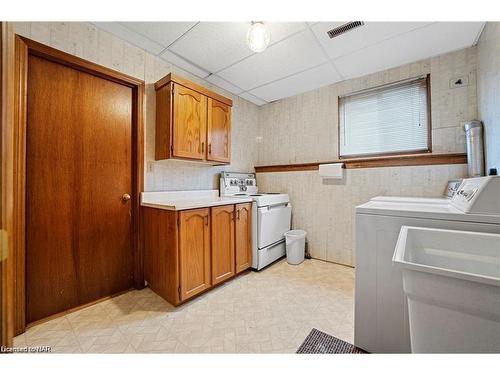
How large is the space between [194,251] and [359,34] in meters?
2.33

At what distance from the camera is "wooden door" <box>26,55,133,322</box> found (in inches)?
58.4

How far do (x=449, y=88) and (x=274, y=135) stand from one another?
6.45ft

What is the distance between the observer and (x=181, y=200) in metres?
2.15

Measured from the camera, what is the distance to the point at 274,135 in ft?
10.6

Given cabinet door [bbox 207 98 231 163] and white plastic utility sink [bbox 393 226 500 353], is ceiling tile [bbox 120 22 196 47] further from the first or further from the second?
white plastic utility sink [bbox 393 226 500 353]

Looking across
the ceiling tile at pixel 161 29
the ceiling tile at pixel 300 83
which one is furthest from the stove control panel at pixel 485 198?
the ceiling tile at pixel 161 29

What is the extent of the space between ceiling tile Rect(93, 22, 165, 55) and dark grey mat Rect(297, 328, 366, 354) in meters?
2.66

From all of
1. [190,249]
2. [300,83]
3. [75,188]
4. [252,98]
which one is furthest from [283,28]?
[75,188]

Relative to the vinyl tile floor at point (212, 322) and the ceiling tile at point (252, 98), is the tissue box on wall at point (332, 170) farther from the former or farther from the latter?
the ceiling tile at point (252, 98)

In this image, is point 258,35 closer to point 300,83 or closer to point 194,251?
point 300,83

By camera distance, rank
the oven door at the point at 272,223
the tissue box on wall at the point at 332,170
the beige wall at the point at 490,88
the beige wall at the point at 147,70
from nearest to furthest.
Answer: the beige wall at the point at 490,88 < the beige wall at the point at 147,70 < the oven door at the point at 272,223 < the tissue box on wall at the point at 332,170

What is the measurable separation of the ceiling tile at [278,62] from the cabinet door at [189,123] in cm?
59

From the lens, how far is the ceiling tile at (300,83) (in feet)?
7.82

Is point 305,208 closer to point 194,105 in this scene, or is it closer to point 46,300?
point 194,105
